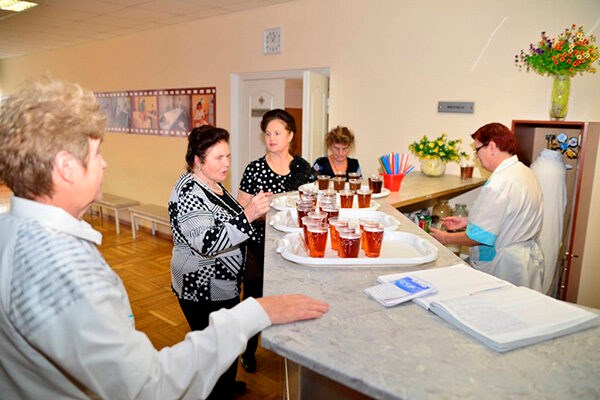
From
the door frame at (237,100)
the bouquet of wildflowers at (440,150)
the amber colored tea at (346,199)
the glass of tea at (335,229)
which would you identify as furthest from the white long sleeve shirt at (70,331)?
the door frame at (237,100)

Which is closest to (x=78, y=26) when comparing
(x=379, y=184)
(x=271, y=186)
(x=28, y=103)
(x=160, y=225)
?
(x=160, y=225)

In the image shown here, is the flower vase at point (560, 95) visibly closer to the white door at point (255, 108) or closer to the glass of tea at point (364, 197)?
the glass of tea at point (364, 197)

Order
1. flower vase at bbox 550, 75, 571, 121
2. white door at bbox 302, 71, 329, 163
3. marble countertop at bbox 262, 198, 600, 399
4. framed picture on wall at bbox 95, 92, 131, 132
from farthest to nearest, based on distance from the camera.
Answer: framed picture on wall at bbox 95, 92, 131, 132, white door at bbox 302, 71, 329, 163, flower vase at bbox 550, 75, 571, 121, marble countertop at bbox 262, 198, 600, 399

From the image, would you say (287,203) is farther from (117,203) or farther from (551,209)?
(117,203)

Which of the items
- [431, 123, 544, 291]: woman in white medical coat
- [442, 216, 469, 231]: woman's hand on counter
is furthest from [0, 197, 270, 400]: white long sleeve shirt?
[442, 216, 469, 231]: woman's hand on counter

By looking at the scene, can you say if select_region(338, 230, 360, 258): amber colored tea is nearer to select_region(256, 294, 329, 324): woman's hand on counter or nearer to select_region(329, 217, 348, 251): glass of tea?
select_region(329, 217, 348, 251): glass of tea

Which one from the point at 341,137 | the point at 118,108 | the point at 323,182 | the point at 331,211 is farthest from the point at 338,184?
the point at 118,108

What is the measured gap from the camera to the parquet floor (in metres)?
2.73

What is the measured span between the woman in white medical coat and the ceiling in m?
3.20

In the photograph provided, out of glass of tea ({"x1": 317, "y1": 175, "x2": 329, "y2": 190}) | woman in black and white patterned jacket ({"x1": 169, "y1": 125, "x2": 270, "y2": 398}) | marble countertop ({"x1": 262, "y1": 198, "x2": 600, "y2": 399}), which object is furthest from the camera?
glass of tea ({"x1": 317, "y1": 175, "x2": 329, "y2": 190})

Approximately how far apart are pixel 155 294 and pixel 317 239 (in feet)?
Answer: 10.1

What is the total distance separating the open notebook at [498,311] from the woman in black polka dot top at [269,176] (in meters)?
1.43

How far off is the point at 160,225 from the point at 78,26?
2935mm

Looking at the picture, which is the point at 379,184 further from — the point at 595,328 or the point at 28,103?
the point at 28,103
